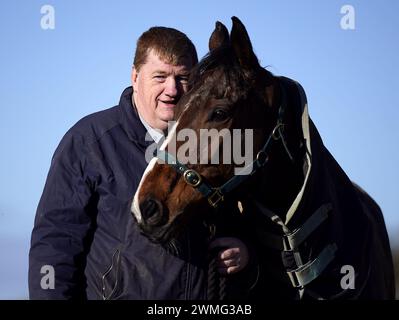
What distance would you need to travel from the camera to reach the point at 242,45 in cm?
469

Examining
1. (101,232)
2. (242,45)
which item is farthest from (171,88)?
(101,232)

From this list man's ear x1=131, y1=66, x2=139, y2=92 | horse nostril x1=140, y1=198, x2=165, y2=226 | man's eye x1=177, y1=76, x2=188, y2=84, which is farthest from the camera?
man's ear x1=131, y1=66, x2=139, y2=92

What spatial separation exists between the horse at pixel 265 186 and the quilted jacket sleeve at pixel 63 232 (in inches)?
23.2

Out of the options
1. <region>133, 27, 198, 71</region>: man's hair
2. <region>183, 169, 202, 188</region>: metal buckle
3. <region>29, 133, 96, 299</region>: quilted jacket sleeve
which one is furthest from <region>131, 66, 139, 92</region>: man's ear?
<region>183, 169, 202, 188</region>: metal buckle

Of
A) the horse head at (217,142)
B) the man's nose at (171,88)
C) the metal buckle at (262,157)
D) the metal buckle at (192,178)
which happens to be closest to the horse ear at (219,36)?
the horse head at (217,142)

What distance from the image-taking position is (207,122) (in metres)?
4.52

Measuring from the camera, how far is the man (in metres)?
4.68

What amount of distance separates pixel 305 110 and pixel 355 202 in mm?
689

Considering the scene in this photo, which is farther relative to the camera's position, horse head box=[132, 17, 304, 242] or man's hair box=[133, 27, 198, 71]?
man's hair box=[133, 27, 198, 71]

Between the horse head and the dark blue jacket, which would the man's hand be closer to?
the dark blue jacket

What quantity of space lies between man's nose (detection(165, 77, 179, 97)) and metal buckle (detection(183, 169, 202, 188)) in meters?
0.68

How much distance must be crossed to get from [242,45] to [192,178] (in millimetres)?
823
